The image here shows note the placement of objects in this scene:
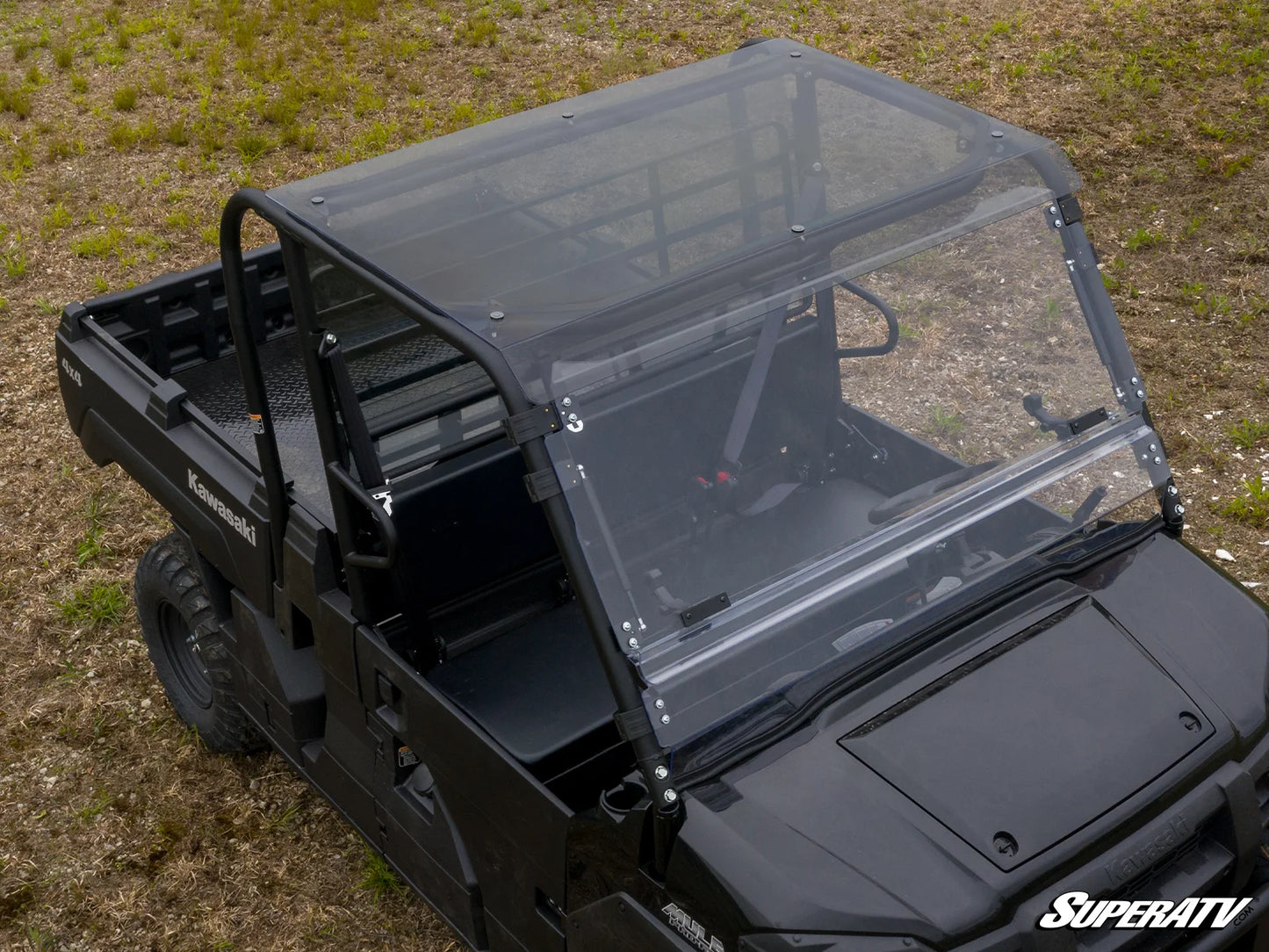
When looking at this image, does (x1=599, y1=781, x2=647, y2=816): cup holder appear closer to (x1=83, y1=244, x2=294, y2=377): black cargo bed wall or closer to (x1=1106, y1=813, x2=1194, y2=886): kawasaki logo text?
(x1=1106, y1=813, x2=1194, y2=886): kawasaki logo text

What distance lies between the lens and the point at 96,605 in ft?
14.8

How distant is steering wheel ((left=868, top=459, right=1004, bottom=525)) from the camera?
8.73 ft

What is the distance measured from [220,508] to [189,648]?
35.6 inches

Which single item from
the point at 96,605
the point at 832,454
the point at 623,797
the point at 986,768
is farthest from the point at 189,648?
the point at 986,768

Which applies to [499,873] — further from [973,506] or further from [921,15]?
[921,15]

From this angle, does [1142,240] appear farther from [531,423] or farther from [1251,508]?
[531,423]

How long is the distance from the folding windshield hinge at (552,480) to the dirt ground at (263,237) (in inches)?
36.2

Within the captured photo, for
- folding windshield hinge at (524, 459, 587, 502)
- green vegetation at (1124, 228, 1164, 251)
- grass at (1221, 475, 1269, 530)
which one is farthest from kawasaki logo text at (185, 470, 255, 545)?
green vegetation at (1124, 228, 1164, 251)

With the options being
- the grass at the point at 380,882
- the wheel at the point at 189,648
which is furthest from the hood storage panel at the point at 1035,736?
the wheel at the point at 189,648

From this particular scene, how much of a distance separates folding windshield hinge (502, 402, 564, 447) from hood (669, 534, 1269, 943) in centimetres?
66

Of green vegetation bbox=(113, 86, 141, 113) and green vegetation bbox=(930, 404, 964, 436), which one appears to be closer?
green vegetation bbox=(930, 404, 964, 436)

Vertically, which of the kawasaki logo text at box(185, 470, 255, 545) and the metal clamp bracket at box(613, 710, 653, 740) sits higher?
the metal clamp bracket at box(613, 710, 653, 740)

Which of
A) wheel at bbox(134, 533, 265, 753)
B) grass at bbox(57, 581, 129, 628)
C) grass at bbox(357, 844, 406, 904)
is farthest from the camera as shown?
grass at bbox(57, 581, 129, 628)

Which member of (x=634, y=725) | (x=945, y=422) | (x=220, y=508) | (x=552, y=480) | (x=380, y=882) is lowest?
(x=380, y=882)
